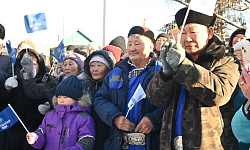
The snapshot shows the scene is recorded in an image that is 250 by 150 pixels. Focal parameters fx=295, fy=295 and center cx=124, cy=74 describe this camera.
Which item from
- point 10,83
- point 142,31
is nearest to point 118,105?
point 142,31

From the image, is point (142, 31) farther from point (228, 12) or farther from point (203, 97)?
point (228, 12)

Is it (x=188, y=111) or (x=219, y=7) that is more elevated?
(x=219, y=7)

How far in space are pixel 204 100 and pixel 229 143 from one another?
1.55ft

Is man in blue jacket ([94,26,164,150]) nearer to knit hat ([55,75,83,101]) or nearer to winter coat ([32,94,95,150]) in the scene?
winter coat ([32,94,95,150])

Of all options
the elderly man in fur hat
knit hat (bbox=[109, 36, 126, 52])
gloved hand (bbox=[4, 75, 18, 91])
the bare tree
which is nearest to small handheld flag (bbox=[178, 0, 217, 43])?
the elderly man in fur hat

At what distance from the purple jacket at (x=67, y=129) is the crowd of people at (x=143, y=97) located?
0.04ft

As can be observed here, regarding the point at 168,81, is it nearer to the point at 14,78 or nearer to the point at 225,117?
the point at 225,117

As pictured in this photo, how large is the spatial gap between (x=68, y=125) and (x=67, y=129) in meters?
0.05

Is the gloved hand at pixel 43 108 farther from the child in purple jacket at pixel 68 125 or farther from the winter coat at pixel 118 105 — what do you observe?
the winter coat at pixel 118 105

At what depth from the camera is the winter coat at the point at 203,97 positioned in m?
2.30

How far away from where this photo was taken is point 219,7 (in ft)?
52.8

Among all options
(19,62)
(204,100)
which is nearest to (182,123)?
(204,100)

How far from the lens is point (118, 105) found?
3418mm

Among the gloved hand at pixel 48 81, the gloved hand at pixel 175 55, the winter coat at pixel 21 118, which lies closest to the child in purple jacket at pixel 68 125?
the gloved hand at pixel 48 81
